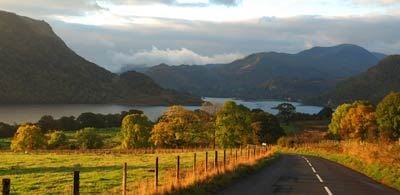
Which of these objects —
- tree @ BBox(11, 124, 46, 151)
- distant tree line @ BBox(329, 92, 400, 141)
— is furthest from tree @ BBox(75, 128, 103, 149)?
distant tree line @ BBox(329, 92, 400, 141)

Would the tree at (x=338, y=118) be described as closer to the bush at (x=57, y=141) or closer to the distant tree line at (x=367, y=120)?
the distant tree line at (x=367, y=120)

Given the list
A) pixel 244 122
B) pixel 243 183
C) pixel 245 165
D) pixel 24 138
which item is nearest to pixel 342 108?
pixel 244 122

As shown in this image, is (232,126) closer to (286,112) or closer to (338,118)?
(338,118)

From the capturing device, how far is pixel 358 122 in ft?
376

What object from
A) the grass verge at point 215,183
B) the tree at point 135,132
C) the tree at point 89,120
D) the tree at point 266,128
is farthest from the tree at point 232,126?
the grass verge at point 215,183

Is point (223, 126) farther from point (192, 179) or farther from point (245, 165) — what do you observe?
point (192, 179)

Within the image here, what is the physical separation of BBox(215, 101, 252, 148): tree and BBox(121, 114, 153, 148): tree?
17.2m

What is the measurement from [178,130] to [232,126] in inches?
531

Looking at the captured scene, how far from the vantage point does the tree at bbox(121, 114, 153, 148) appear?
111 m

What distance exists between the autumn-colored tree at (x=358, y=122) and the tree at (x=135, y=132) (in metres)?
44.9

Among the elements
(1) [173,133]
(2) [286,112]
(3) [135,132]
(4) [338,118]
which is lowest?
(1) [173,133]

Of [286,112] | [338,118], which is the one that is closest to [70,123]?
[286,112]

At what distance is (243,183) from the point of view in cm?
2269

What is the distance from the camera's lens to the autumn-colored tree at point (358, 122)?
11206cm
